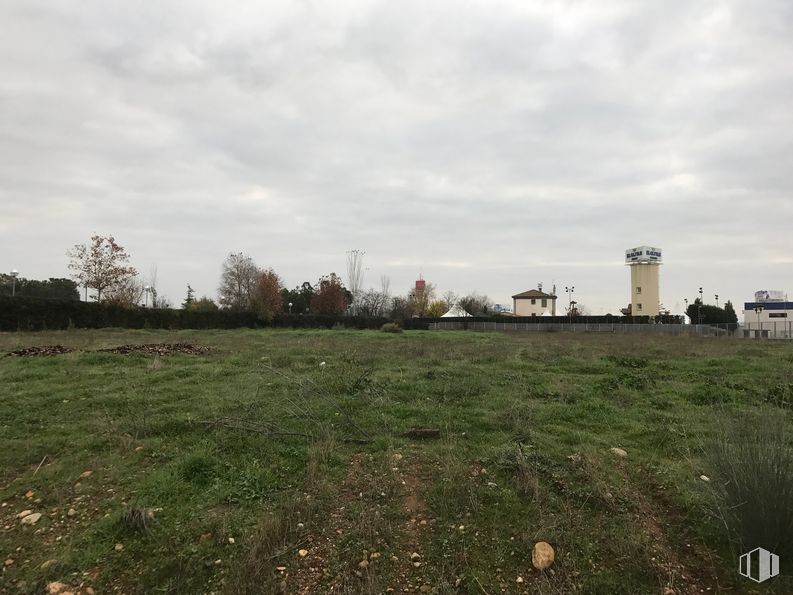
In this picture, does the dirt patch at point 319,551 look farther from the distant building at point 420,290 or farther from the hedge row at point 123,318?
the distant building at point 420,290

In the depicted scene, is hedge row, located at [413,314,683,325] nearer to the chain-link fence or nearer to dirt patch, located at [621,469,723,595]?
the chain-link fence

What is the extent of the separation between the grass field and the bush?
7.5 inches

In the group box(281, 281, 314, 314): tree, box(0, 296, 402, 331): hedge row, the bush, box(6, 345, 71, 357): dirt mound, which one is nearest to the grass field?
the bush

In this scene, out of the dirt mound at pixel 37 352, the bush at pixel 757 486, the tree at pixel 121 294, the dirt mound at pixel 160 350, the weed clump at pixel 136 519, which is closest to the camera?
the bush at pixel 757 486

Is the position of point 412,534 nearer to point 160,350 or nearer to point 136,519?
point 136,519

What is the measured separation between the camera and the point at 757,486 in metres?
3.13

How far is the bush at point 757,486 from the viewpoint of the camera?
3.08 m

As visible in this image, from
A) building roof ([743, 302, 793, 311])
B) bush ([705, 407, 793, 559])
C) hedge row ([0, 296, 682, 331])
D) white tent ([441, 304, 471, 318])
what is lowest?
bush ([705, 407, 793, 559])

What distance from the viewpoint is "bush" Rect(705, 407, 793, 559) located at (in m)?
3.08

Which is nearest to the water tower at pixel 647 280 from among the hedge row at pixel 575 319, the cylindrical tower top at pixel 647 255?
the cylindrical tower top at pixel 647 255

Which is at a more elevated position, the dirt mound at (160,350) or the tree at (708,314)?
the tree at (708,314)

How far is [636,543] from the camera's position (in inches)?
128
